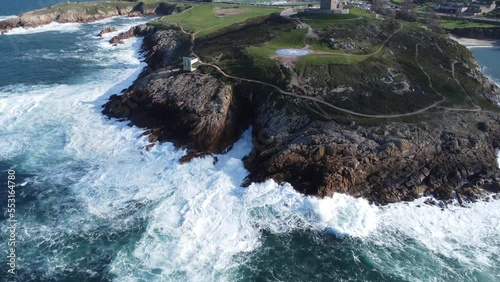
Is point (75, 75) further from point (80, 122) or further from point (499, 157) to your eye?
point (499, 157)

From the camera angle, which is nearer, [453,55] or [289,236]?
[289,236]

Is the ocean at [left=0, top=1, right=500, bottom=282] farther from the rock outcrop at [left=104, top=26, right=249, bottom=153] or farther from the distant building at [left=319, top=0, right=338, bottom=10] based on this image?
the distant building at [left=319, top=0, right=338, bottom=10]

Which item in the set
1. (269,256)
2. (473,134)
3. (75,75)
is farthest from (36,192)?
(473,134)

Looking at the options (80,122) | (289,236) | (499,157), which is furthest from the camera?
(80,122)

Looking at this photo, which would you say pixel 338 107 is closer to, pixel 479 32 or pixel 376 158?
pixel 376 158

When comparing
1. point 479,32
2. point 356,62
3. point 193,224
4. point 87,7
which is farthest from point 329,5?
point 87,7

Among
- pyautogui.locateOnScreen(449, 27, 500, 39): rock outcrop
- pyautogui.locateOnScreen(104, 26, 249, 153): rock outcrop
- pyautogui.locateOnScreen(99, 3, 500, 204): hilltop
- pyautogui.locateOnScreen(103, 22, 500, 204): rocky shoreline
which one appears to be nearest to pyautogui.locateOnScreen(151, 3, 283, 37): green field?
pyautogui.locateOnScreen(99, 3, 500, 204): hilltop
